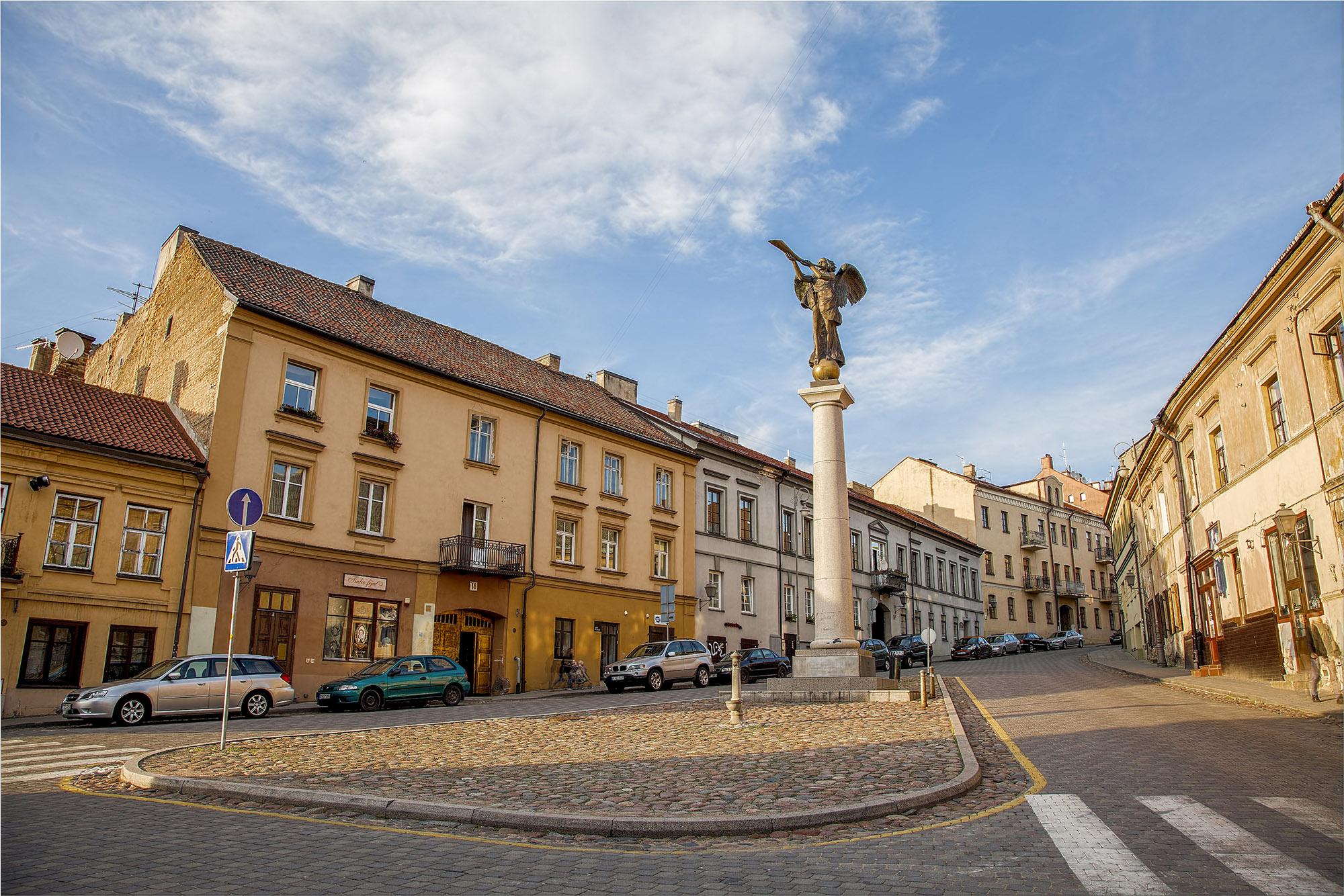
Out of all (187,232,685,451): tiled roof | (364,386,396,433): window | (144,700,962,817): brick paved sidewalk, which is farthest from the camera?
(364,386,396,433): window

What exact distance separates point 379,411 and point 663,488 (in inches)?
523

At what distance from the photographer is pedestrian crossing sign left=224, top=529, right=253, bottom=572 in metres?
11.5

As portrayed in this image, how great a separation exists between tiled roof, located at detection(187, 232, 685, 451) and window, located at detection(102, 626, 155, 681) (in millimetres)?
8641

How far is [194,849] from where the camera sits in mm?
6484

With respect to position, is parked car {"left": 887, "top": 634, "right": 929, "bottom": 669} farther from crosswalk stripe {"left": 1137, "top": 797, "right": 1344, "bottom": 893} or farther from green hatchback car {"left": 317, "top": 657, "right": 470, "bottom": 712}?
crosswalk stripe {"left": 1137, "top": 797, "right": 1344, "bottom": 893}

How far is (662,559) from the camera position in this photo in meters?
36.5

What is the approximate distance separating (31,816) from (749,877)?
6.35m

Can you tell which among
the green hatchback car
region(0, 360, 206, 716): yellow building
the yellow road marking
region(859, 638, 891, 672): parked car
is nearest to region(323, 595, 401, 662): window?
the green hatchback car

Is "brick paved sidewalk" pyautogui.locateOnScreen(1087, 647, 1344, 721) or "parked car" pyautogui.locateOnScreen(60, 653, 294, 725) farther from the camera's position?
"parked car" pyautogui.locateOnScreen(60, 653, 294, 725)

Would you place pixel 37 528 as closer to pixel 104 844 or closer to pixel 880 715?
pixel 104 844

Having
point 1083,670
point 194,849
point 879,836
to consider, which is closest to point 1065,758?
point 879,836

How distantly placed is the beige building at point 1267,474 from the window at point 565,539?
64.8 feet

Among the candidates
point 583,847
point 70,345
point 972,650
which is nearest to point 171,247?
point 70,345

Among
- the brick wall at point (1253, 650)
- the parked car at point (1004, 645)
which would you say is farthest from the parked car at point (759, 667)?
the parked car at point (1004, 645)
